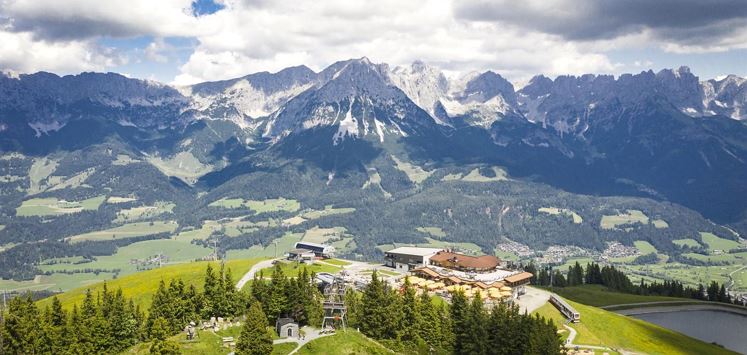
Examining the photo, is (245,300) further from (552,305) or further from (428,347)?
(552,305)

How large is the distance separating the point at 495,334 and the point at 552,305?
45660 mm

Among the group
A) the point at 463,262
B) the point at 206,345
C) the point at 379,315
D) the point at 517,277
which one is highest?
the point at 379,315

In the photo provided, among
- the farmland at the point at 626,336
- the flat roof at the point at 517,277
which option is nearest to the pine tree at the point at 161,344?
the farmland at the point at 626,336

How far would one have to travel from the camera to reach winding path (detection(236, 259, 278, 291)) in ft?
488

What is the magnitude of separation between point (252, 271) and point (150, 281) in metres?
27.0

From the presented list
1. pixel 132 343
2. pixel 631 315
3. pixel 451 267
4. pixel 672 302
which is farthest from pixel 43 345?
pixel 672 302

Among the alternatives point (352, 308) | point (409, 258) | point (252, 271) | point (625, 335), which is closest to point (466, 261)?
point (409, 258)

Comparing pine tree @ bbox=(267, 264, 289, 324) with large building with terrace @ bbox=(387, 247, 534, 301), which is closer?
pine tree @ bbox=(267, 264, 289, 324)

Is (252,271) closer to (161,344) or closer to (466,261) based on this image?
(466,261)

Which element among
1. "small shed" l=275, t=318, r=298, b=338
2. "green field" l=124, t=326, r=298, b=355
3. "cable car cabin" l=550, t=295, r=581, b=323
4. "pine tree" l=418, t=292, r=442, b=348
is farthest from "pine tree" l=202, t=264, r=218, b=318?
"cable car cabin" l=550, t=295, r=581, b=323

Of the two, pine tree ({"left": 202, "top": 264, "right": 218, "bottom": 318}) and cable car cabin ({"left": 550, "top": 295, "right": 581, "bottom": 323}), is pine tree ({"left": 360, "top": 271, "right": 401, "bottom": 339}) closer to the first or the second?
pine tree ({"left": 202, "top": 264, "right": 218, "bottom": 318})

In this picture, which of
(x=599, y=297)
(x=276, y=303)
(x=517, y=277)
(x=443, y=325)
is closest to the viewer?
(x=443, y=325)

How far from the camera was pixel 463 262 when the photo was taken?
538 ft

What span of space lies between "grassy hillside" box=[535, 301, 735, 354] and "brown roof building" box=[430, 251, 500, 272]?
25.6m
